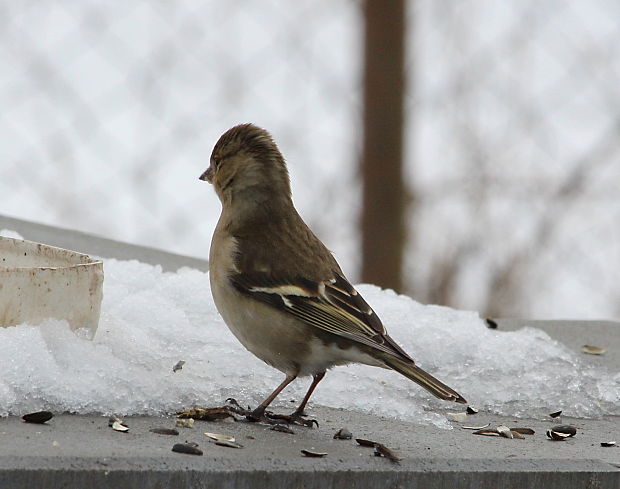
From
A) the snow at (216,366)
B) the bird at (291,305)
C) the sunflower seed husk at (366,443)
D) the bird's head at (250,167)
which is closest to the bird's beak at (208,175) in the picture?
the bird's head at (250,167)

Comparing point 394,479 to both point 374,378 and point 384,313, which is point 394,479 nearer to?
point 374,378

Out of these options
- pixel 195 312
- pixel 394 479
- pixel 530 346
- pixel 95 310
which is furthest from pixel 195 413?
pixel 530 346

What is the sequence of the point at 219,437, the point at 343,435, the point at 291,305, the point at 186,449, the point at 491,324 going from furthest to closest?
the point at 491,324 < the point at 291,305 < the point at 343,435 < the point at 219,437 < the point at 186,449

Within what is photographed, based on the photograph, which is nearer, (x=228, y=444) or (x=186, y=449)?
(x=186, y=449)

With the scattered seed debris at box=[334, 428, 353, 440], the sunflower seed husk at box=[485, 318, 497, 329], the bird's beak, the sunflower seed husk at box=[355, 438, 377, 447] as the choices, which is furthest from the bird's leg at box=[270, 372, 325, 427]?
the sunflower seed husk at box=[485, 318, 497, 329]

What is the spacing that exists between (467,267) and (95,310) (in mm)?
3502

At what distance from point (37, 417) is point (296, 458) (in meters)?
0.56

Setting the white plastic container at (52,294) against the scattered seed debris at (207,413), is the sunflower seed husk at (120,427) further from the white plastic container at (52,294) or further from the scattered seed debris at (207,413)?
the white plastic container at (52,294)

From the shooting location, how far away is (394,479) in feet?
7.89

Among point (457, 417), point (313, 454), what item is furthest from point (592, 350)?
point (313, 454)

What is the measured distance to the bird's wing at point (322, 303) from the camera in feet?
10.2

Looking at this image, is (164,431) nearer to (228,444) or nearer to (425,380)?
(228,444)

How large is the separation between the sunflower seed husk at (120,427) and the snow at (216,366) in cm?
12

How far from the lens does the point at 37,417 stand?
99.9 inches
